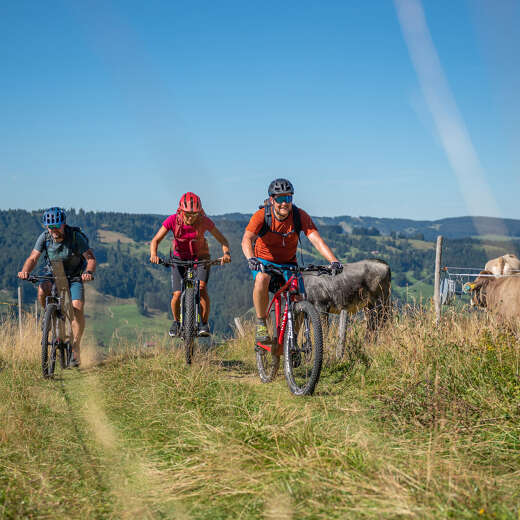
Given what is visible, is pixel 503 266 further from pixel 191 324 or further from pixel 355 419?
pixel 355 419

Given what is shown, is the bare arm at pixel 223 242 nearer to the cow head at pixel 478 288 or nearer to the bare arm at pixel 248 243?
the bare arm at pixel 248 243

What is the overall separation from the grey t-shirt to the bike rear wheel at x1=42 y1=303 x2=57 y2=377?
0.65m

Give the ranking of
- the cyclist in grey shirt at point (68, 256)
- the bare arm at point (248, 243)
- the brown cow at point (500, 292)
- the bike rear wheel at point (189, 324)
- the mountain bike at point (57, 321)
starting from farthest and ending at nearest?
the brown cow at point (500, 292), the cyclist in grey shirt at point (68, 256), the bike rear wheel at point (189, 324), the mountain bike at point (57, 321), the bare arm at point (248, 243)

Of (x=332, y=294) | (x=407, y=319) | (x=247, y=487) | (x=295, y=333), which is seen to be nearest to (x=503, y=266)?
(x=332, y=294)

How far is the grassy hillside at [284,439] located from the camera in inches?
123

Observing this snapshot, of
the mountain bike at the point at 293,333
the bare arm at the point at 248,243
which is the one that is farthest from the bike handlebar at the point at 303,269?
the bare arm at the point at 248,243

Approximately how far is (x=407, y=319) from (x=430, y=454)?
→ 144 inches

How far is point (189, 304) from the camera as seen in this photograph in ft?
24.8

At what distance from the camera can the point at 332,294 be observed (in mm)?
11766

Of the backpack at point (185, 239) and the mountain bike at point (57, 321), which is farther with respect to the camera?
the backpack at point (185, 239)

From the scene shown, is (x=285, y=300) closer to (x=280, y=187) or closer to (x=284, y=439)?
(x=280, y=187)

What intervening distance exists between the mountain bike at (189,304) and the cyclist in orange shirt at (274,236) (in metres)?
1.31

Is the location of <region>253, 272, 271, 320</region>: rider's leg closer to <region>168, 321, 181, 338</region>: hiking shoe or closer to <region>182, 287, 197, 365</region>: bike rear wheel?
<region>182, 287, 197, 365</region>: bike rear wheel

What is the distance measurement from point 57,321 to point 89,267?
867 mm
